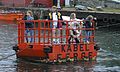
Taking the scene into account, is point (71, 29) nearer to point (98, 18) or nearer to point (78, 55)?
point (78, 55)

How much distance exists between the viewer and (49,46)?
20.3 meters

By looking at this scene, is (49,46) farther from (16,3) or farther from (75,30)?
(16,3)

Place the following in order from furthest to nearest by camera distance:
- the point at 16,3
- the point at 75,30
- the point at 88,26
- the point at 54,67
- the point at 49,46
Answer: the point at 16,3 → the point at 88,26 → the point at 75,30 → the point at 49,46 → the point at 54,67

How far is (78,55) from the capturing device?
21.5 m

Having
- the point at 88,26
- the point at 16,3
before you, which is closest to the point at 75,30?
the point at 88,26

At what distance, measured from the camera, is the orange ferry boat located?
20375 millimetres

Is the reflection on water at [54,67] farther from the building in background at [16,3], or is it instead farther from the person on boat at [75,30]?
the building in background at [16,3]

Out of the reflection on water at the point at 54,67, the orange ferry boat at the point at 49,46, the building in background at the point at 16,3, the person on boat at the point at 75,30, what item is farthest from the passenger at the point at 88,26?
the building in background at the point at 16,3

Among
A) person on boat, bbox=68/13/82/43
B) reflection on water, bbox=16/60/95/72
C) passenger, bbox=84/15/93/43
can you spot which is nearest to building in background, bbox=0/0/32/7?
passenger, bbox=84/15/93/43

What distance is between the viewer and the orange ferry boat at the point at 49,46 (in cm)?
2038

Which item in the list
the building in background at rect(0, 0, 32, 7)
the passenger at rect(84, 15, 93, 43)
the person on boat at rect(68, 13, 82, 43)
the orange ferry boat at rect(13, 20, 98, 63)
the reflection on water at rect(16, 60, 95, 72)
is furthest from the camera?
the building in background at rect(0, 0, 32, 7)

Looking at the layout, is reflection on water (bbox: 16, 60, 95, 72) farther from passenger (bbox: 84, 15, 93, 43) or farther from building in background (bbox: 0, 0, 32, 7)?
building in background (bbox: 0, 0, 32, 7)

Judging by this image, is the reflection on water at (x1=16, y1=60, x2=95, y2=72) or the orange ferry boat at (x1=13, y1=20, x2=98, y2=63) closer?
the reflection on water at (x1=16, y1=60, x2=95, y2=72)

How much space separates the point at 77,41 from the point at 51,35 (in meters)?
1.61
